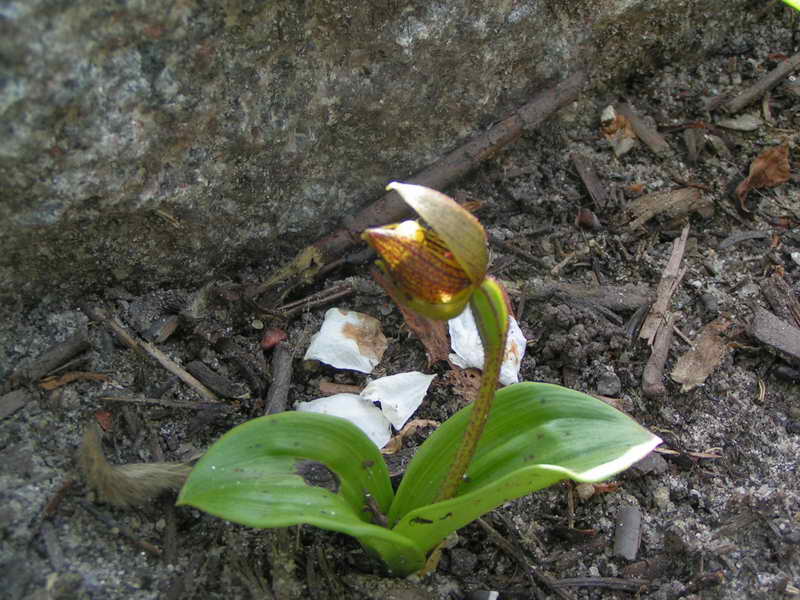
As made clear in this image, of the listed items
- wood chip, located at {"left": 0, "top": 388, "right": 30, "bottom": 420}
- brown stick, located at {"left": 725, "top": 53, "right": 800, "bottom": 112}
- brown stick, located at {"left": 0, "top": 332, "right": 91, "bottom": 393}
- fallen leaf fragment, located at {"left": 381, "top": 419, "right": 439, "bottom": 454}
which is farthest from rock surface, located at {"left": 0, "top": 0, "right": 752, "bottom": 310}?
fallen leaf fragment, located at {"left": 381, "top": 419, "right": 439, "bottom": 454}

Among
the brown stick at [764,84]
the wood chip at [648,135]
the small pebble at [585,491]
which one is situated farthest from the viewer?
the brown stick at [764,84]

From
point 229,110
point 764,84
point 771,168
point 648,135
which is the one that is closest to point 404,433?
point 229,110

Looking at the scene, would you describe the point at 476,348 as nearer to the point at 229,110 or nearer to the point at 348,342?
the point at 348,342

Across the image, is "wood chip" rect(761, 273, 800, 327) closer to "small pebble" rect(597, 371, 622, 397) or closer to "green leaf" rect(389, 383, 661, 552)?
"small pebble" rect(597, 371, 622, 397)

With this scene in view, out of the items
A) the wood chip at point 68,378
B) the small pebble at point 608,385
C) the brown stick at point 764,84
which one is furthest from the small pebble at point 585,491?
the brown stick at point 764,84

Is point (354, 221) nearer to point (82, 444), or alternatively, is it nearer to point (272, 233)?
point (272, 233)

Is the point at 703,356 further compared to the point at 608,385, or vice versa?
the point at 703,356

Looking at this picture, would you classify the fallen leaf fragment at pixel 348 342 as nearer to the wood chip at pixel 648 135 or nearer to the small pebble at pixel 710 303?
the small pebble at pixel 710 303
